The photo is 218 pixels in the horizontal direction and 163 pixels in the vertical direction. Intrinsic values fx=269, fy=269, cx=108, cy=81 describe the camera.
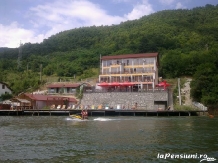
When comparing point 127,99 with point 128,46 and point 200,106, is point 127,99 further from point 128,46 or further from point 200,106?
point 128,46

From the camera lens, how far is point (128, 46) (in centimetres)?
10781

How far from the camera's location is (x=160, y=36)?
4058 inches

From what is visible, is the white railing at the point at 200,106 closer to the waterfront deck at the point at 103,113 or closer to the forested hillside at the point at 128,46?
the waterfront deck at the point at 103,113

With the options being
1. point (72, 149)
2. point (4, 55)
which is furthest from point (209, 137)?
point (4, 55)

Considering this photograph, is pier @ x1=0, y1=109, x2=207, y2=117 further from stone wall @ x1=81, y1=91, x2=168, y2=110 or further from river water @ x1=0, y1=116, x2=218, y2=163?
river water @ x1=0, y1=116, x2=218, y2=163

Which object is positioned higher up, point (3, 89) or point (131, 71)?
point (131, 71)

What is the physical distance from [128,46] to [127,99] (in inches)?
2179

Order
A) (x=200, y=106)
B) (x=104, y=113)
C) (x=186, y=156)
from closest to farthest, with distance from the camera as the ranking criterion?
(x=186, y=156) < (x=104, y=113) < (x=200, y=106)

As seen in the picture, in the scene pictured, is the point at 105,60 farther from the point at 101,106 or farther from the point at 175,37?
the point at 175,37

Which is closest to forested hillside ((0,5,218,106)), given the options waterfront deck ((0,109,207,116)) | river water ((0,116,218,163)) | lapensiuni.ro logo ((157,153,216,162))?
waterfront deck ((0,109,207,116))

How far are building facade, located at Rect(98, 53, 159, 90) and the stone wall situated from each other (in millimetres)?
5570

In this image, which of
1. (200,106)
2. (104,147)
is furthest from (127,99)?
(104,147)

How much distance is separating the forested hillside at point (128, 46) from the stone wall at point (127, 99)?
20.9 metres

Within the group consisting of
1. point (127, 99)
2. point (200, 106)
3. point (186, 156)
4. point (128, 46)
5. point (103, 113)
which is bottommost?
point (186, 156)
